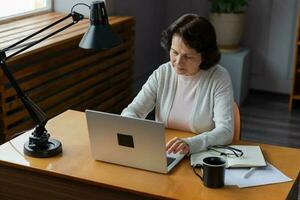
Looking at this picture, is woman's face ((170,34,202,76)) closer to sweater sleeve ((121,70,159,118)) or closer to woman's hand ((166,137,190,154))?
sweater sleeve ((121,70,159,118))

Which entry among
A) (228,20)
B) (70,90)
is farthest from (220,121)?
(228,20)

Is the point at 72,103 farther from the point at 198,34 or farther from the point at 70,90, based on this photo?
the point at 198,34

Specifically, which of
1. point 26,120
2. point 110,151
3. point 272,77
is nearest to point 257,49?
point 272,77

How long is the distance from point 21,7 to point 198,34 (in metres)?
2.08

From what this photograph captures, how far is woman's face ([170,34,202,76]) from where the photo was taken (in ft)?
7.77

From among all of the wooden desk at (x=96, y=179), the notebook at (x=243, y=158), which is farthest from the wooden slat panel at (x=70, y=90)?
the notebook at (x=243, y=158)

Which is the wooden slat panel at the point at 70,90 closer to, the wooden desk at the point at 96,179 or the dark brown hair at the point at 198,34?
the wooden desk at the point at 96,179

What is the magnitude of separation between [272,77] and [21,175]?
364 centimetres

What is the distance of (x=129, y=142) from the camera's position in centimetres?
199

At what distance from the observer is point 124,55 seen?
14.2ft

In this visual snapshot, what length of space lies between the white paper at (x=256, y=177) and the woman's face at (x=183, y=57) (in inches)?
22.3

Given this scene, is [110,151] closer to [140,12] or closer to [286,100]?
[140,12]

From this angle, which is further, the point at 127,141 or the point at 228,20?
the point at 228,20

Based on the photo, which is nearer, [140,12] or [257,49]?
[140,12]
